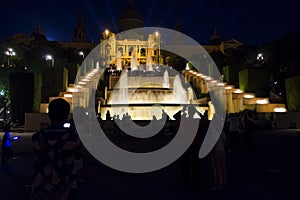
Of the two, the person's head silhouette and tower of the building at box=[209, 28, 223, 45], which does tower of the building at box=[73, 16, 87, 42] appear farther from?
the person's head silhouette

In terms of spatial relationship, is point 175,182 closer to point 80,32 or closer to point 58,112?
point 58,112

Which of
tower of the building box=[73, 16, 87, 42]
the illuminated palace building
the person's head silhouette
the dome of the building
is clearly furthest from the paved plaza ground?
tower of the building box=[73, 16, 87, 42]

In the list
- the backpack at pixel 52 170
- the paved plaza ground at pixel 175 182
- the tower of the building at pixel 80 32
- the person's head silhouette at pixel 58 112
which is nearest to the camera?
the backpack at pixel 52 170

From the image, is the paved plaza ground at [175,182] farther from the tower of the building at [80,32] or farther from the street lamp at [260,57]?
the tower of the building at [80,32]

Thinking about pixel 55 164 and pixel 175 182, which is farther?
pixel 175 182

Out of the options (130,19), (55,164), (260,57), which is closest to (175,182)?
(55,164)

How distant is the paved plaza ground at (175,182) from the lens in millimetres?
6621

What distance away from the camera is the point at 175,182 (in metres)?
7.98

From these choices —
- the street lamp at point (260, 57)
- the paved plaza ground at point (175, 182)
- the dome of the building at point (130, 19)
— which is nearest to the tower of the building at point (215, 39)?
the dome of the building at point (130, 19)

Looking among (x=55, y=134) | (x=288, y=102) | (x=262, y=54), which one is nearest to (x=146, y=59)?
(x=262, y=54)

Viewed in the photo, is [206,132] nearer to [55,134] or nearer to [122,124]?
[55,134]

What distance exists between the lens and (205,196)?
6527 mm

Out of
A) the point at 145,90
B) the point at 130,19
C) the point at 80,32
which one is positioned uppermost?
the point at 130,19

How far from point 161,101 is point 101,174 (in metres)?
25.8
